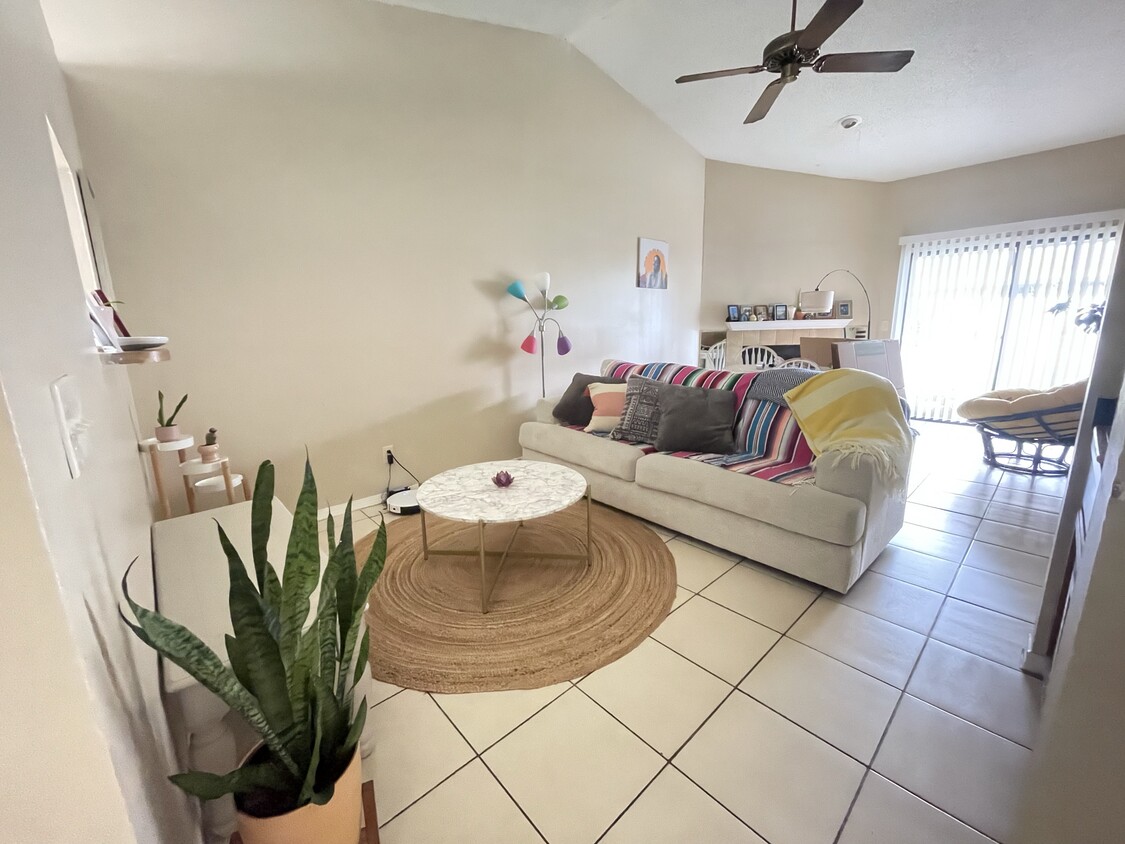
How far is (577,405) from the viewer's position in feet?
10.7

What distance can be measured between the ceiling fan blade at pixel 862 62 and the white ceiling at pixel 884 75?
2.61 ft

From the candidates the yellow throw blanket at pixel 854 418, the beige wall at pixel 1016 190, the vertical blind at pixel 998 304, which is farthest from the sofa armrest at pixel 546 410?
the beige wall at pixel 1016 190

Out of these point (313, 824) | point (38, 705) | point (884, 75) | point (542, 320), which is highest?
point (884, 75)

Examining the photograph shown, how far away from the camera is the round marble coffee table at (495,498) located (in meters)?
1.87

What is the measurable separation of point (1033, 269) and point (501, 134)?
5277 millimetres

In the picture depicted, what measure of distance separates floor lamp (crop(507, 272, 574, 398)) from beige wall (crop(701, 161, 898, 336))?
7.10ft

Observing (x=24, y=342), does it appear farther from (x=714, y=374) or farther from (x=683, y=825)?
(x=714, y=374)

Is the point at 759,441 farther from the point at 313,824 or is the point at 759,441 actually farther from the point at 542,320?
the point at 313,824

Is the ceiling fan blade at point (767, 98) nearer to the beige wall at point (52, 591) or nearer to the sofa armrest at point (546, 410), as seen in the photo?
the sofa armrest at point (546, 410)

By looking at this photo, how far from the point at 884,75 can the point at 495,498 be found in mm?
4014

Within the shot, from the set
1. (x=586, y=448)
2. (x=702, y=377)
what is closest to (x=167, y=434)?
(x=586, y=448)

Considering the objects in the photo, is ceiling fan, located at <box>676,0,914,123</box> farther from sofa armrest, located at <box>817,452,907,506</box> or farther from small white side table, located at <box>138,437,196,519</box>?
small white side table, located at <box>138,437,196,519</box>

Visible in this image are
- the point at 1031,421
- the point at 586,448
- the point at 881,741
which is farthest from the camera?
the point at 1031,421

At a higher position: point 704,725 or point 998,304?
point 998,304
